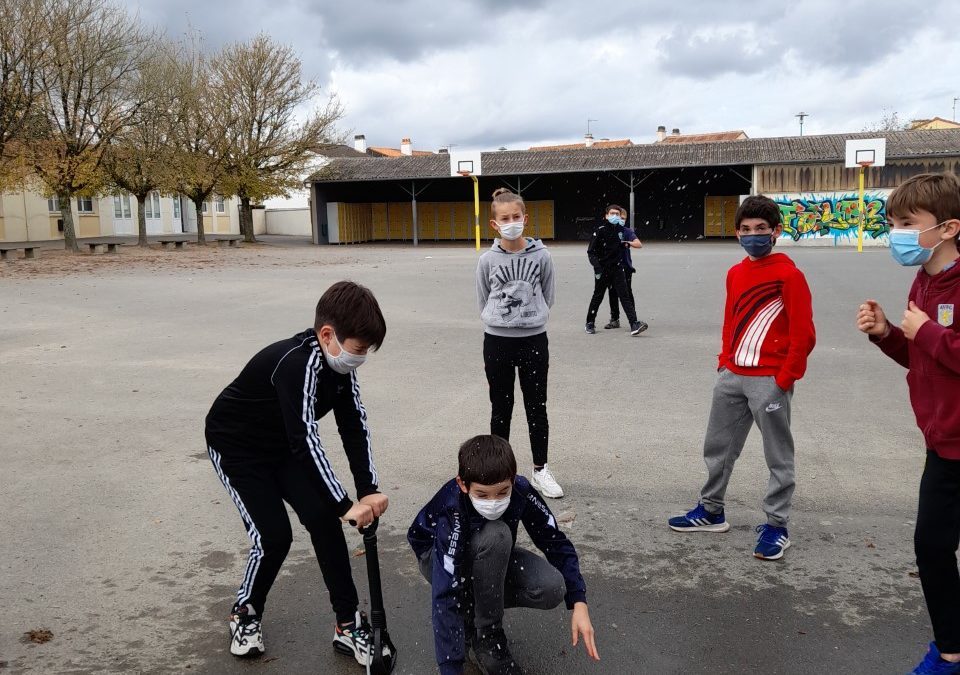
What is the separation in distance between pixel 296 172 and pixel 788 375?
3827 cm

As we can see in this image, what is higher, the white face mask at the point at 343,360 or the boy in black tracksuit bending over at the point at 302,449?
the white face mask at the point at 343,360

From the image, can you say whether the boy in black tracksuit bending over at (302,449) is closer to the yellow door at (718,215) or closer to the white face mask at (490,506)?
the white face mask at (490,506)

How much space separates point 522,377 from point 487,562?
210cm

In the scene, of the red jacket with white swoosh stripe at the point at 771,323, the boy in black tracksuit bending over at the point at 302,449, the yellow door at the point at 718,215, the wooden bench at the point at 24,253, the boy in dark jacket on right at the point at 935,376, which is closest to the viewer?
the boy in dark jacket on right at the point at 935,376

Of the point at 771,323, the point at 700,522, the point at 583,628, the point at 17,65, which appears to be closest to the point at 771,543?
the point at 700,522

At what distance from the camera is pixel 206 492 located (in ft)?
16.1

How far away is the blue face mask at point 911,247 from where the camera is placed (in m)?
2.84

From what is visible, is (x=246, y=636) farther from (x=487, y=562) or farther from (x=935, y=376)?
(x=935, y=376)

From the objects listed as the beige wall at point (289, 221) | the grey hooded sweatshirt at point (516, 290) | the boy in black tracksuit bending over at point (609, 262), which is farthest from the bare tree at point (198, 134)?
the grey hooded sweatshirt at point (516, 290)

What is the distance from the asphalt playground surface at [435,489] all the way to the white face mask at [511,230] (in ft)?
5.14

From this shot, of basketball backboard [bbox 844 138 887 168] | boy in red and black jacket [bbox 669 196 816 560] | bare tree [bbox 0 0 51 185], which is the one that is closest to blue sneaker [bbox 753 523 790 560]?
boy in red and black jacket [bbox 669 196 816 560]

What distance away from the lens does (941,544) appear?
2.75m

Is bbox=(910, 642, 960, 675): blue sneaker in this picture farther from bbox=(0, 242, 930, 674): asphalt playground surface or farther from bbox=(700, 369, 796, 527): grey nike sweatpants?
bbox=(700, 369, 796, 527): grey nike sweatpants

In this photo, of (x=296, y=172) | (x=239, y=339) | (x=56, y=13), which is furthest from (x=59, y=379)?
(x=296, y=172)
